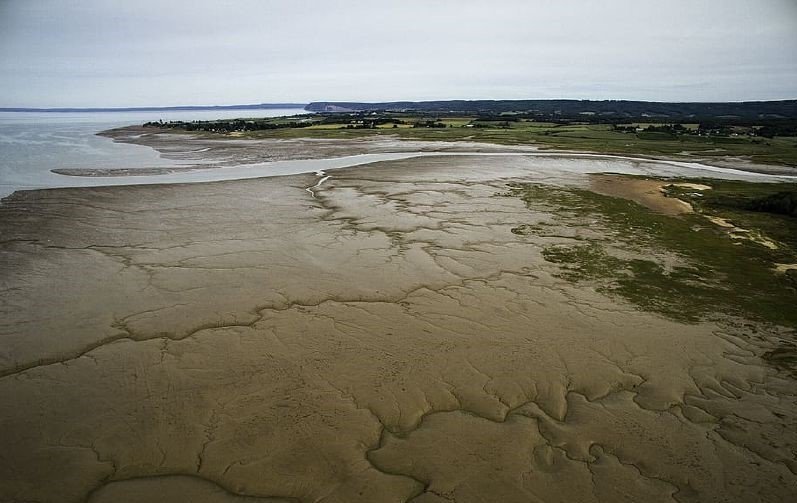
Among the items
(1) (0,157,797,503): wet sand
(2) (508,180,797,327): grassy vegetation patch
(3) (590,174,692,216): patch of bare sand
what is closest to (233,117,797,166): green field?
(3) (590,174,692,216): patch of bare sand

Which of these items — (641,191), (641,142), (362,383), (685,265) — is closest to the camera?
(362,383)

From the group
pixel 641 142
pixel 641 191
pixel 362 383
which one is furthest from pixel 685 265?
pixel 641 142

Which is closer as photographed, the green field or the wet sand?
the wet sand

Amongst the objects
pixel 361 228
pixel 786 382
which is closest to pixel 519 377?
pixel 786 382

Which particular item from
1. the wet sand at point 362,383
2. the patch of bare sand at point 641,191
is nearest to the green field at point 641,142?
the patch of bare sand at point 641,191

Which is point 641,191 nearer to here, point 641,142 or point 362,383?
point 362,383

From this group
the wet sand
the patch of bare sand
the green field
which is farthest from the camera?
the green field

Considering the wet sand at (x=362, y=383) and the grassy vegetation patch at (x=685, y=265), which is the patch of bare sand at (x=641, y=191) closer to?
the grassy vegetation patch at (x=685, y=265)

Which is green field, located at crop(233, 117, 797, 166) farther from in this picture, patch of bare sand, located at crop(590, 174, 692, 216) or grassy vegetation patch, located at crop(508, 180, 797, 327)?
grassy vegetation patch, located at crop(508, 180, 797, 327)
